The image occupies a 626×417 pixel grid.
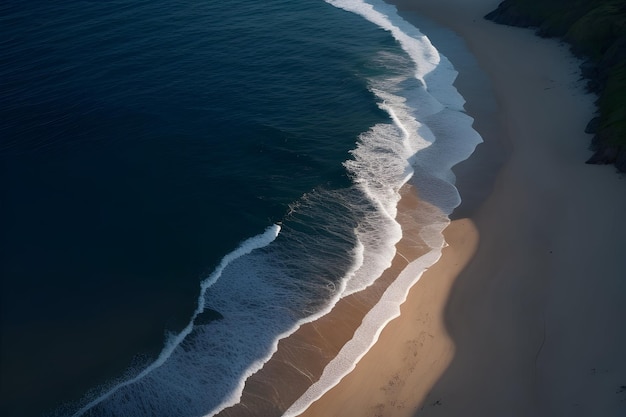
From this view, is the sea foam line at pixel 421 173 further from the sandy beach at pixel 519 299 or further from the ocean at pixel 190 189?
the sandy beach at pixel 519 299

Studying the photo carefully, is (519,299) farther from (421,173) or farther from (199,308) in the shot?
(199,308)

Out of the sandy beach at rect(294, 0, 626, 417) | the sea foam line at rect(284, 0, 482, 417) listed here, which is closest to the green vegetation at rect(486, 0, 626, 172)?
the sandy beach at rect(294, 0, 626, 417)

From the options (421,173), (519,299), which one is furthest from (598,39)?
(519,299)

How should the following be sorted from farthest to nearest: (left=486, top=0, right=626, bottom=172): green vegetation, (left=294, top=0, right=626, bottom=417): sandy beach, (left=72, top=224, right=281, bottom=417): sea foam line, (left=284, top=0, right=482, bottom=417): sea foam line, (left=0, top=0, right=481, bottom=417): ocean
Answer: (left=486, top=0, right=626, bottom=172): green vegetation, (left=0, top=0, right=481, bottom=417): ocean, (left=284, top=0, right=482, bottom=417): sea foam line, (left=72, top=224, right=281, bottom=417): sea foam line, (left=294, top=0, right=626, bottom=417): sandy beach

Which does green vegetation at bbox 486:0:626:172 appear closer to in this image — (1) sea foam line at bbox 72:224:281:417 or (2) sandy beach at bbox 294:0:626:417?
(2) sandy beach at bbox 294:0:626:417

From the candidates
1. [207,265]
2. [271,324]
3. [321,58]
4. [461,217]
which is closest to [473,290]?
[461,217]

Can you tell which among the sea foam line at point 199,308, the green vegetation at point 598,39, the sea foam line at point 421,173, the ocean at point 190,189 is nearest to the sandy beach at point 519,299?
the sea foam line at point 421,173
